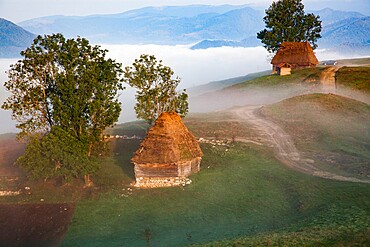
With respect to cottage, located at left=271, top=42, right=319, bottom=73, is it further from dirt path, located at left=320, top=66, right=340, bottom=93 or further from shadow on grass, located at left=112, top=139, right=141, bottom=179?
shadow on grass, located at left=112, top=139, right=141, bottom=179

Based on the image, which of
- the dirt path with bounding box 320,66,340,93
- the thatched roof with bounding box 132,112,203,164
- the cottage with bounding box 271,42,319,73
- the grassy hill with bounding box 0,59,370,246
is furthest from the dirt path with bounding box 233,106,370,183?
the cottage with bounding box 271,42,319,73

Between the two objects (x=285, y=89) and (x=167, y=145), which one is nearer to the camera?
(x=167, y=145)

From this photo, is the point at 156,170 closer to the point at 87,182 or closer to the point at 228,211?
the point at 87,182

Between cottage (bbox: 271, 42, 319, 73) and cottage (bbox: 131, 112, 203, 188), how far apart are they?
205 feet

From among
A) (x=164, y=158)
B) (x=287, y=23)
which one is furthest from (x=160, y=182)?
(x=287, y=23)

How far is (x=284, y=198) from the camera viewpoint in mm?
35375

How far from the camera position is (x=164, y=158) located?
39406 mm

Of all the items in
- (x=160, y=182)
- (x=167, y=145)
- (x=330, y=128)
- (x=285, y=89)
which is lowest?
(x=160, y=182)

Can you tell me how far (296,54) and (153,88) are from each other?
2210 inches

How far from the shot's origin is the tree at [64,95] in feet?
126

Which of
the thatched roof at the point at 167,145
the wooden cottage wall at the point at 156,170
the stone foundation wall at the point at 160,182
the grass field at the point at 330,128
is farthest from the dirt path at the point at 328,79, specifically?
the wooden cottage wall at the point at 156,170

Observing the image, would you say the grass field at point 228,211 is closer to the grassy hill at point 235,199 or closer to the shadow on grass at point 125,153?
the grassy hill at point 235,199

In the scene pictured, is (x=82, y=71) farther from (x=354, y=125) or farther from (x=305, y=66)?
(x=305, y=66)

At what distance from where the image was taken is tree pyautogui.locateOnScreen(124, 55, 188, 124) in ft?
163
